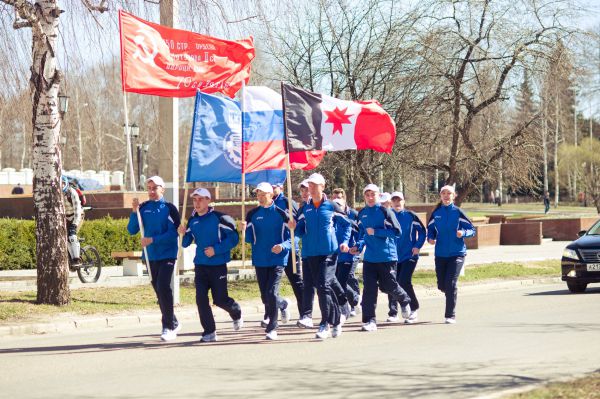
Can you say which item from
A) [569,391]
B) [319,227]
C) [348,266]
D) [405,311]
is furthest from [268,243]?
[569,391]

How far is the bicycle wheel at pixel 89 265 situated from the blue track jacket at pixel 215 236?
305 inches

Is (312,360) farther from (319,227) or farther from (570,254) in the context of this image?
(570,254)

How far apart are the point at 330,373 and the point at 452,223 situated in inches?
210

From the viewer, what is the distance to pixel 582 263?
20094 mm

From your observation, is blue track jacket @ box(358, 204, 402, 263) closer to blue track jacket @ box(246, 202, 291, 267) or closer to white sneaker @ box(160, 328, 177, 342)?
blue track jacket @ box(246, 202, 291, 267)

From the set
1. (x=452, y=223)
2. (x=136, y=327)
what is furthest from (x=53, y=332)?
(x=452, y=223)

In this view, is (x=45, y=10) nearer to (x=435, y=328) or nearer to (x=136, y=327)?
(x=136, y=327)

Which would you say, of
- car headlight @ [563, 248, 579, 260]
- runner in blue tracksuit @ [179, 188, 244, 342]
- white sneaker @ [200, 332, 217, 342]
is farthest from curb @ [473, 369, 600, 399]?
car headlight @ [563, 248, 579, 260]

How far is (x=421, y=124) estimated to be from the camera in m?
23.1

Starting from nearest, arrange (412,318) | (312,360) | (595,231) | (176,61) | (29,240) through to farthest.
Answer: (312,360)
(412,318)
(176,61)
(595,231)
(29,240)

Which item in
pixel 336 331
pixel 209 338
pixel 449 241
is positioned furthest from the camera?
pixel 449 241

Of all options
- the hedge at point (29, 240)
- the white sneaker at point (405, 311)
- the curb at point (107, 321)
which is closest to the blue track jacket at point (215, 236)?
the curb at point (107, 321)

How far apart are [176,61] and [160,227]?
3.48m

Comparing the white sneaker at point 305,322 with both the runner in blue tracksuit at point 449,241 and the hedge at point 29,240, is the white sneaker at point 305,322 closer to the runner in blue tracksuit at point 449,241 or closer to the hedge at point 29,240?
the runner in blue tracksuit at point 449,241
